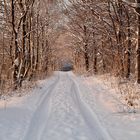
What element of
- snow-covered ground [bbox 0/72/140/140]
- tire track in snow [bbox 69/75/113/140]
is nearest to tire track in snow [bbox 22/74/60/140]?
snow-covered ground [bbox 0/72/140/140]

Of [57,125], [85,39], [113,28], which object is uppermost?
[85,39]

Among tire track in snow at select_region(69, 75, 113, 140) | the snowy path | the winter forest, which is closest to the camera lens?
tire track in snow at select_region(69, 75, 113, 140)

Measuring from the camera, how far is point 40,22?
32344mm

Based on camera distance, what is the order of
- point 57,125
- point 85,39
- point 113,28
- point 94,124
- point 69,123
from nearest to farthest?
point 94,124, point 57,125, point 69,123, point 113,28, point 85,39

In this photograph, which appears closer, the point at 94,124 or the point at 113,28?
the point at 94,124

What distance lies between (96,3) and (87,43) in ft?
57.9

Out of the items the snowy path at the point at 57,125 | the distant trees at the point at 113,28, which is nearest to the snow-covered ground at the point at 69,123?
the snowy path at the point at 57,125

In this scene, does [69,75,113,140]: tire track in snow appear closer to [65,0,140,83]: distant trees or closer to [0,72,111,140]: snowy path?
[0,72,111,140]: snowy path

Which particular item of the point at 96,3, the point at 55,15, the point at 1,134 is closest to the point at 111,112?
the point at 1,134

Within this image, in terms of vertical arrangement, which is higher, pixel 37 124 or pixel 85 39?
pixel 85 39

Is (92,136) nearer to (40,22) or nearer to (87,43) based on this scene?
(40,22)

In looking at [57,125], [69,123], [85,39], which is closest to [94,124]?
[69,123]

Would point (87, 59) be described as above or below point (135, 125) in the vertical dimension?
above

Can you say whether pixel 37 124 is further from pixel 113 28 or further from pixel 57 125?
pixel 113 28
